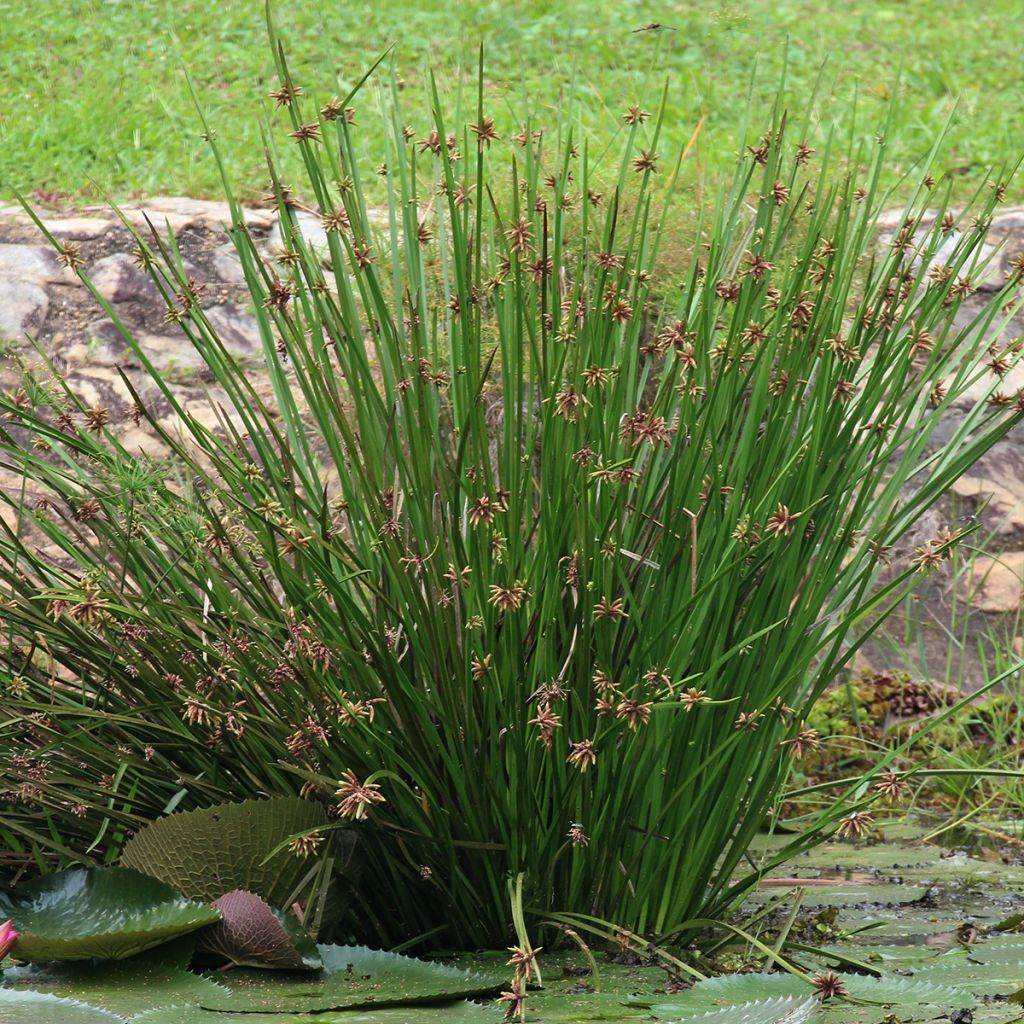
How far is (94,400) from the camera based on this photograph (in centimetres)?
434

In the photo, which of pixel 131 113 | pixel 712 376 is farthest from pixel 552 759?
pixel 131 113

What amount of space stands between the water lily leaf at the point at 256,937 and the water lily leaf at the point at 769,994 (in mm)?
452

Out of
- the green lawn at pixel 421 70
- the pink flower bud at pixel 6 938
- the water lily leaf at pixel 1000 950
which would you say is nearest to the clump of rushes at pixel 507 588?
the pink flower bud at pixel 6 938

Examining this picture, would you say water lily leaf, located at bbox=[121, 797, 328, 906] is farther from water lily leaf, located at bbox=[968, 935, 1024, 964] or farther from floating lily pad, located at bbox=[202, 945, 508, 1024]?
water lily leaf, located at bbox=[968, 935, 1024, 964]

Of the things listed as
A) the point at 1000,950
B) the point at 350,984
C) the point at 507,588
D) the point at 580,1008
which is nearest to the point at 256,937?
the point at 350,984

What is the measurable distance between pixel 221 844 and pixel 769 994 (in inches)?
31.0

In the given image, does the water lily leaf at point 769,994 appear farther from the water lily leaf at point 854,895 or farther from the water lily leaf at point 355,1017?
the water lily leaf at point 854,895

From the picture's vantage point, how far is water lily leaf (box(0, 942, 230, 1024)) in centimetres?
167

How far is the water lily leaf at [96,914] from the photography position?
5.69 ft

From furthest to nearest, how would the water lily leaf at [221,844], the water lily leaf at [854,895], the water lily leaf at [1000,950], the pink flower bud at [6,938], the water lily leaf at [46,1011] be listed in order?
the water lily leaf at [854,895] → the water lily leaf at [1000,950] → the water lily leaf at [221,844] → the pink flower bud at [6,938] → the water lily leaf at [46,1011]

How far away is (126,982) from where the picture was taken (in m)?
1.76

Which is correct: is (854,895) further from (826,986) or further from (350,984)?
(350,984)

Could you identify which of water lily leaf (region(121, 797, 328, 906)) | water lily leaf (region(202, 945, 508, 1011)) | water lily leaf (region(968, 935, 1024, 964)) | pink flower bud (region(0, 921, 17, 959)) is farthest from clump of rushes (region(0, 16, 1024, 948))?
water lily leaf (region(968, 935, 1024, 964))

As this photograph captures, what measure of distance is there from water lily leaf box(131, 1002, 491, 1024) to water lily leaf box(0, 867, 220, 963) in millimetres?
152
